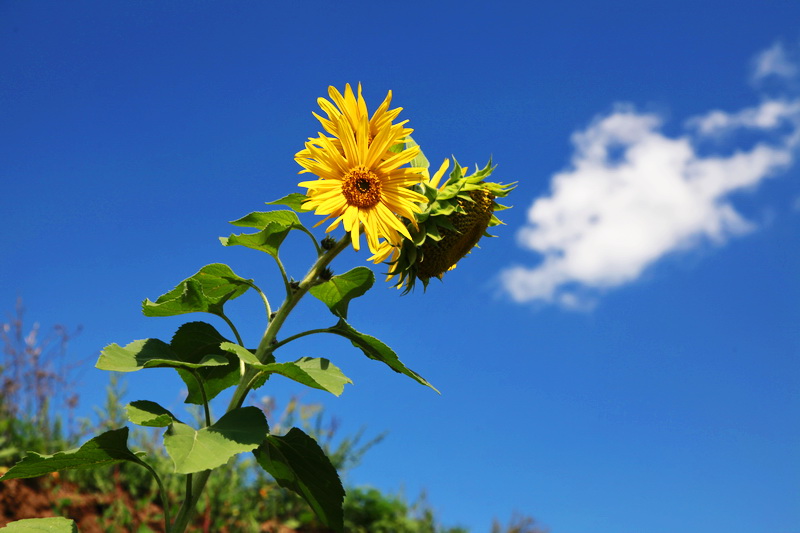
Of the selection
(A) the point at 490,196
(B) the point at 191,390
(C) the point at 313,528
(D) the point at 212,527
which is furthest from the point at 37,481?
(A) the point at 490,196

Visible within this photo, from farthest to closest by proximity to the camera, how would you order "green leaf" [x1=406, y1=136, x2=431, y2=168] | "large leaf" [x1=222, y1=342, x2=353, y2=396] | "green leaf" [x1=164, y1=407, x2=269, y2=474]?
"green leaf" [x1=406, y1=136, x2=431, y2=168] → "large leaf" [x1=222, y1=342, x2=353, y2=396] → "green leaf" [x1=164, y1=407, x2=269, y2=474]

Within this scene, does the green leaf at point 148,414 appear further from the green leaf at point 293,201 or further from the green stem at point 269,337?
the green leaf at point 293,201

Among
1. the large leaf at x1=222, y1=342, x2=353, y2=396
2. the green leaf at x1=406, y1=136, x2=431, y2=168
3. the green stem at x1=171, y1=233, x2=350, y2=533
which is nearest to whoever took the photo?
the large leaf at x1=222, y1=342, x2=353, y2=396

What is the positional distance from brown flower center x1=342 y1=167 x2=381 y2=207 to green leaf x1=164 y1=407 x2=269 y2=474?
546 millimetres

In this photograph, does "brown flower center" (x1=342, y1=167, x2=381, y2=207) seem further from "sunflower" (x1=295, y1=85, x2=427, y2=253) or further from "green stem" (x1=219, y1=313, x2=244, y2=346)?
"green stem" (x1=219, y1=313, x2=244, y2=346)

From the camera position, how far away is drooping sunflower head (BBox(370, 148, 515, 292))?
1.60m

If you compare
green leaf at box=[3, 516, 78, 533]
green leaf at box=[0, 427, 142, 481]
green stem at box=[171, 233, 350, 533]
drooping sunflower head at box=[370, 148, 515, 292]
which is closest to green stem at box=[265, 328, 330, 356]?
green stem at box=[171, 233, 350, 533]

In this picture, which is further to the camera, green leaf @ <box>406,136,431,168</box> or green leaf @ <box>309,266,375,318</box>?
green leaf @ <box>406,136,431,168</box>

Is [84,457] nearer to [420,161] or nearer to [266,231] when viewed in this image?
[266,231]

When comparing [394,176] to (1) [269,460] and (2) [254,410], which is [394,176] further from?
(1) [269,460]

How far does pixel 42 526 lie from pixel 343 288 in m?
0.85

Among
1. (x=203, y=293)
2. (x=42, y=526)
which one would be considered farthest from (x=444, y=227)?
(x=42, y=526)

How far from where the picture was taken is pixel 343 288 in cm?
155

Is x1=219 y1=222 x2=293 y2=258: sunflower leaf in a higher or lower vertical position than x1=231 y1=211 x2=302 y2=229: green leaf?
lower
